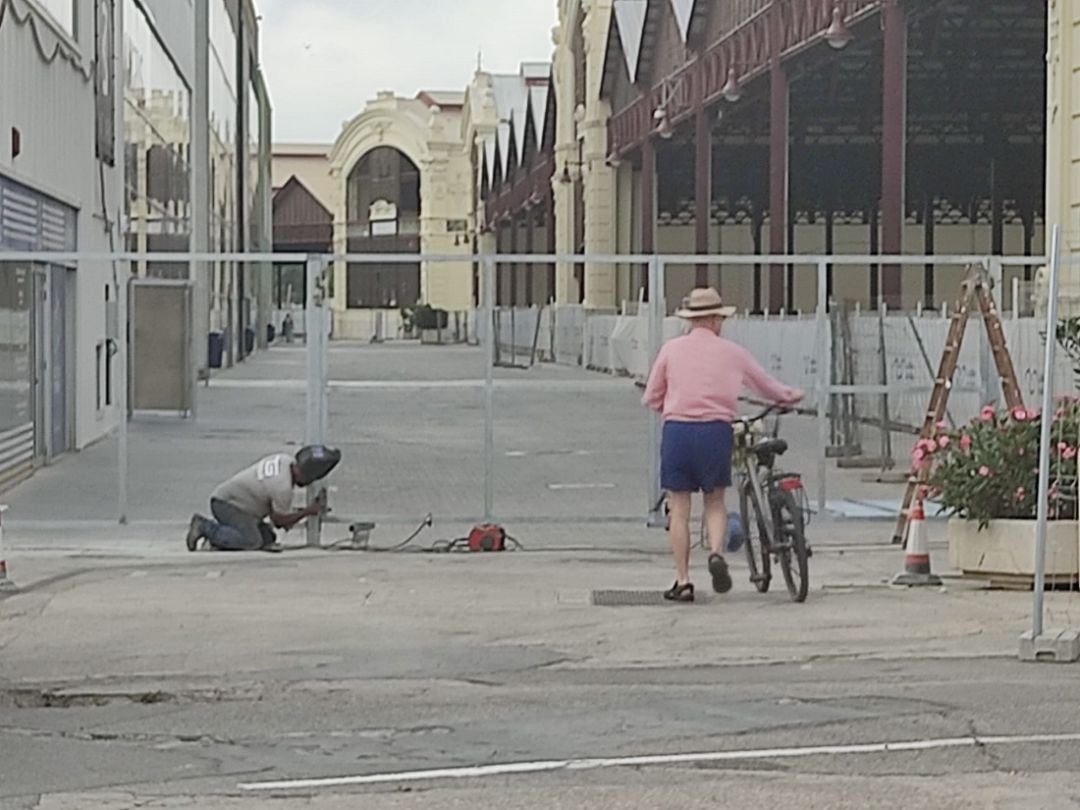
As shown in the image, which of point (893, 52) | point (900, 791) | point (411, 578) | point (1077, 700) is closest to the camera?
point (900, 791)

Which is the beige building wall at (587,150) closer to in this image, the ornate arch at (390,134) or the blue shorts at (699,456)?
the blue shorts at (699,456)

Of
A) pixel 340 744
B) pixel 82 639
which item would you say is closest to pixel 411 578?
pixel 82 639

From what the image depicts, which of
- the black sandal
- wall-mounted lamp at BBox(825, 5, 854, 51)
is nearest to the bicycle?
the black sandal

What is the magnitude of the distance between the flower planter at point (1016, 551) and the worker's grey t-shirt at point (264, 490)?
485cm

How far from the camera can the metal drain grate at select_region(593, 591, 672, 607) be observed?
12195 millimetres

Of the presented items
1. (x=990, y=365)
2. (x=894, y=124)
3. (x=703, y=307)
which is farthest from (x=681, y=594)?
(x=894, y=124)

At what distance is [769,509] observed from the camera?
39.8 feet

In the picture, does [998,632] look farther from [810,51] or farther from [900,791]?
[810,51]

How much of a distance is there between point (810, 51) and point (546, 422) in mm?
7894

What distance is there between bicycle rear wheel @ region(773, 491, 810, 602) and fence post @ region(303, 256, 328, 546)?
4528 millimetres

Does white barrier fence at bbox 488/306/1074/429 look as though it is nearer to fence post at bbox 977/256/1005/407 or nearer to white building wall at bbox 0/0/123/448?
fence post at bbox 977/256/1005/407

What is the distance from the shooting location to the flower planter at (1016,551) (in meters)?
12.6

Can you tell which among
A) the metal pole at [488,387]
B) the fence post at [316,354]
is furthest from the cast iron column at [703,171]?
the fence post at [316,354]

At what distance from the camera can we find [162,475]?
72.9ft
